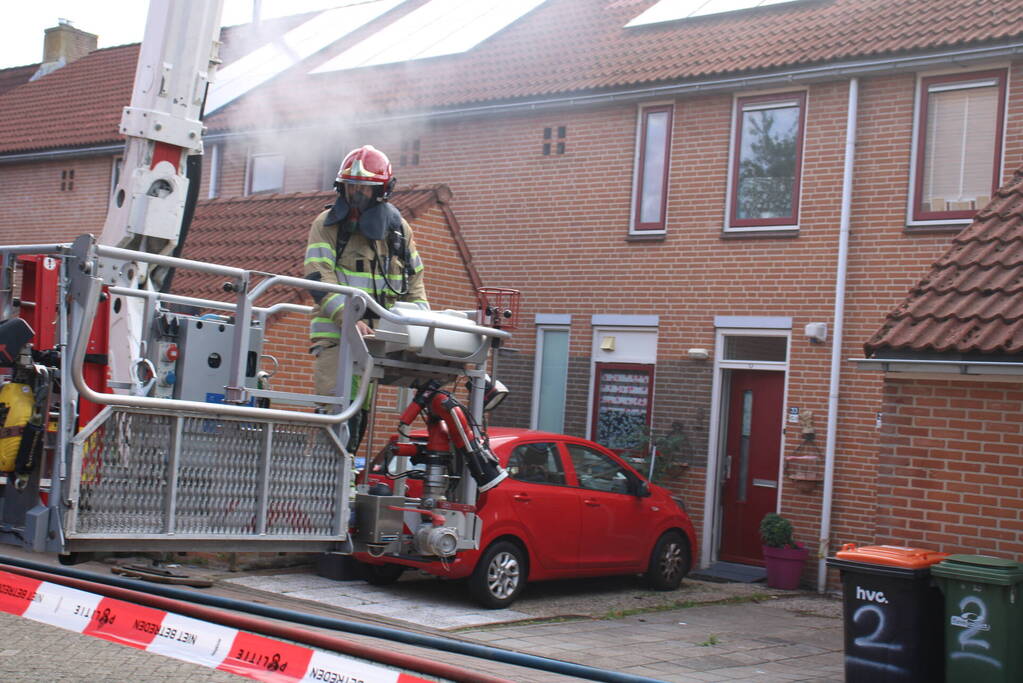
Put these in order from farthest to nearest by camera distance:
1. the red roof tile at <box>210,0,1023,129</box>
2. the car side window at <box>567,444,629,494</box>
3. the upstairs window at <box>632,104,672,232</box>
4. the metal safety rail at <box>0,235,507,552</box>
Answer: the upstairs window at <box>632,104,672,232</box>
the red roof tile at <box>210,0,1023,129</box>
the car side window at <box>567,444,629,494</box>
the metal safety rail at <box>0,235,507,552</box>

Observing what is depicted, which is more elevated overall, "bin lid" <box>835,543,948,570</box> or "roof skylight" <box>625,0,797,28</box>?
"roof skylight" <box>625,0,797,28</box>

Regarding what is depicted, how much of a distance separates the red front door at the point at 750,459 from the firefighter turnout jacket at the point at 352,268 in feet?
27.5

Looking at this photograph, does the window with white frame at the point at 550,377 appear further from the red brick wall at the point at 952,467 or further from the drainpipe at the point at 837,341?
the red brick wall at the point at 952,467

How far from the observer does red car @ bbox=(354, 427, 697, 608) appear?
11039 mm

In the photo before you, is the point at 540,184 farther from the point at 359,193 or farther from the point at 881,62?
the point at 359,193

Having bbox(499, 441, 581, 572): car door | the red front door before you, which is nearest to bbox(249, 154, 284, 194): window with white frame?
the red front door

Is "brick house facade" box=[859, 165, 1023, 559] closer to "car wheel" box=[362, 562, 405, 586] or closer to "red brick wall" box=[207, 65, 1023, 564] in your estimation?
"red brick wall" box=[207, 65, 1023, 564]

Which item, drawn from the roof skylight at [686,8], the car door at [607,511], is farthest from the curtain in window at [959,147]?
the car door at [607,511]

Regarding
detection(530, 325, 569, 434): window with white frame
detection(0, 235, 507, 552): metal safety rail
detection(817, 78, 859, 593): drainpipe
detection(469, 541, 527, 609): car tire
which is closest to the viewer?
detection(0, 235, 507, 552): metal safety rail

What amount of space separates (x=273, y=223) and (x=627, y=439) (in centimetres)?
537

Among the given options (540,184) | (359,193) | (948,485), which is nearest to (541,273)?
(540,184)

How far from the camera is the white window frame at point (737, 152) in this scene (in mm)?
14188

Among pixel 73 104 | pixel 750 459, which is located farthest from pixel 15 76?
pixel 750 459

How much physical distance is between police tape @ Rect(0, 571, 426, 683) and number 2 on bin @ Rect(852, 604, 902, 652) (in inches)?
158
